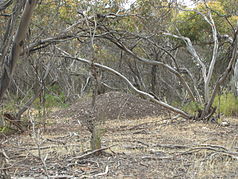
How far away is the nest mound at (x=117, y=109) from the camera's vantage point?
41.1ft

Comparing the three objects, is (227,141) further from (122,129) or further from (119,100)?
(119,100)

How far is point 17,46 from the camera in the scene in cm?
404

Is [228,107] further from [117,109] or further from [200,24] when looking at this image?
[200,24]

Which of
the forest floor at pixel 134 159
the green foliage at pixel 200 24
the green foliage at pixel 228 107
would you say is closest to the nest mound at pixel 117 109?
the green foliage at pixel 228 107

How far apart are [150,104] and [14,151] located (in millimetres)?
8320

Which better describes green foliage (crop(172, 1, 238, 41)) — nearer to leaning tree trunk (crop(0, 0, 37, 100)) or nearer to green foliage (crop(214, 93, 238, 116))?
green foliage (crop(214, 93, 238, 116))

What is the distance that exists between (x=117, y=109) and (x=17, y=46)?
351 inches

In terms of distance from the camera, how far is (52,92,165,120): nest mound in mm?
12516

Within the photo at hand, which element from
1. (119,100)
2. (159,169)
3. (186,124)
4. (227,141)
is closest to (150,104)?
(119,100)

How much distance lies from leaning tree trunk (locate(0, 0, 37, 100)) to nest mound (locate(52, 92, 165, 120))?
25.5ft

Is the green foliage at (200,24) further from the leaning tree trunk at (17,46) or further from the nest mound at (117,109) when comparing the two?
the leaning tree trunk at (17,46)

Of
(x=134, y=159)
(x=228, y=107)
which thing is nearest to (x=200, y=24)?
(x=228, y=107)

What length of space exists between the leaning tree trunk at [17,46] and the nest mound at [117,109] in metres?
7.76

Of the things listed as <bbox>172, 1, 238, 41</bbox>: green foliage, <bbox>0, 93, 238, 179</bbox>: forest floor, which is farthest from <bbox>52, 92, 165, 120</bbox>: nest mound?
<bbox>0, 93, 238, 179</bbox>: forest floor
